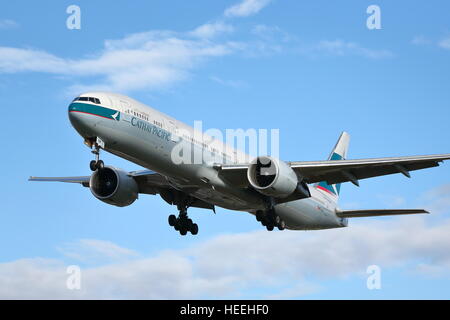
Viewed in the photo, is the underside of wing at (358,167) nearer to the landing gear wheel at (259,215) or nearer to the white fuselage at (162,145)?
the white fuselage at (162,145)

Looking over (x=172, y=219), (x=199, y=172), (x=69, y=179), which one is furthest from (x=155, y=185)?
(x=69, y=179)

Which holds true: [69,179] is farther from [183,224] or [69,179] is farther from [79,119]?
[79,119]

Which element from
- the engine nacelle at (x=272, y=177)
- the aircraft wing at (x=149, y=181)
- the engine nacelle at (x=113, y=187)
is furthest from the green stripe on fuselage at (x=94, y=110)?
the engine nacelle at (x=113, y=187)

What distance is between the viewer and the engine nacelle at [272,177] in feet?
120

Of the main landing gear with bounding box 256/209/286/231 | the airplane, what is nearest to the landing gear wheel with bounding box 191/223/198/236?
the airplane

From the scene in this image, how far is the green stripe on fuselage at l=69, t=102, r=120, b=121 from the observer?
110 ft

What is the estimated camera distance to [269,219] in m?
39.5

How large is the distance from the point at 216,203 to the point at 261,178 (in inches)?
151

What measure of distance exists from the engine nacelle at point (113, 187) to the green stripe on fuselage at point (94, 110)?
7748mm

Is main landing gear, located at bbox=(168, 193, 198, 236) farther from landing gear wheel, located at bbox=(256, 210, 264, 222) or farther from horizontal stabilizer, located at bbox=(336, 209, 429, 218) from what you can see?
horizontal stabilizer, located at bbox=(336, 209, 429, 218)

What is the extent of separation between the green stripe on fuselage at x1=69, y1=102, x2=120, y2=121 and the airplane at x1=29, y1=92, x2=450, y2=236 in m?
0.04

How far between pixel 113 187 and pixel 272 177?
362 inches
